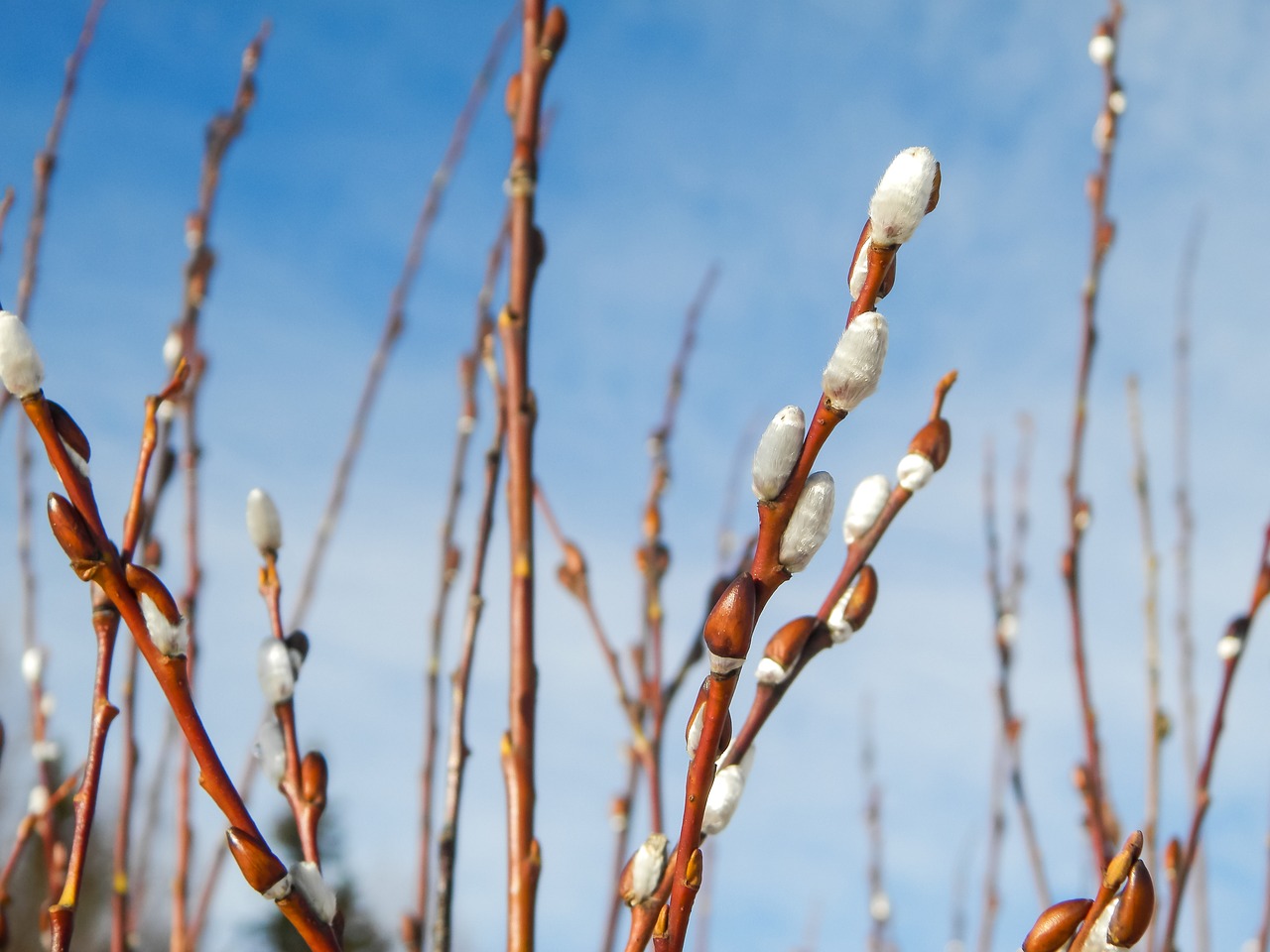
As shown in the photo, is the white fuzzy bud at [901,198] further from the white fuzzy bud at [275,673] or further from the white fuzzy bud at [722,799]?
the white fuzzy bud at [275,673]

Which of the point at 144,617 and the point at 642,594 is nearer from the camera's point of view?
the point at 144,617

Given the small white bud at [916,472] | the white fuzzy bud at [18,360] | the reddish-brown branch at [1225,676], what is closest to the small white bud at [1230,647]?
the reddish-brown branch at [1225,676]

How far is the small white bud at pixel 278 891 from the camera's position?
0.52m

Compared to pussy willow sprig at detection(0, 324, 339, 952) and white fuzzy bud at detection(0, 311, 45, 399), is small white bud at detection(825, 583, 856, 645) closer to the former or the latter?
pussy willow sprig at detection(0, 324, 339, 952)

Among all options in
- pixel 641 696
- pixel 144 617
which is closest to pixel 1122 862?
pixel 144 617

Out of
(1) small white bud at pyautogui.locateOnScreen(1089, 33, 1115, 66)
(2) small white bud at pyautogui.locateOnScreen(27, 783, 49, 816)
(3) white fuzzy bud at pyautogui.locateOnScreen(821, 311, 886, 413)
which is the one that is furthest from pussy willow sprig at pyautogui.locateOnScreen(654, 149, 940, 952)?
(1) small white bud at pyautogui.locateOnScreen(1089, 33, 1115, 66)

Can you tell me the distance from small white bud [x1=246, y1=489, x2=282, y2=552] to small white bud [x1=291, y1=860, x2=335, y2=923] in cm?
24

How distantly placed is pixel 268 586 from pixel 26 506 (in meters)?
0.82

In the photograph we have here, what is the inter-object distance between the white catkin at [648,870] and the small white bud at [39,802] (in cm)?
65

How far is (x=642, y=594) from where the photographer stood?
1.34 metres

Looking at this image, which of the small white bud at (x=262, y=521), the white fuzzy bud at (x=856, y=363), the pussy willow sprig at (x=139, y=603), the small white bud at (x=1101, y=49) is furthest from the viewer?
the small white bud at (x=1101, y=49)

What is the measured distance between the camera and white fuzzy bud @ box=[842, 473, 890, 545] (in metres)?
0.67

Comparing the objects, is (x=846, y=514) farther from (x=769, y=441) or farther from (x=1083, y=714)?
(x=1083, y=714)

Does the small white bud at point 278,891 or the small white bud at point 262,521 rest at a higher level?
the small white bud at point 262,521
